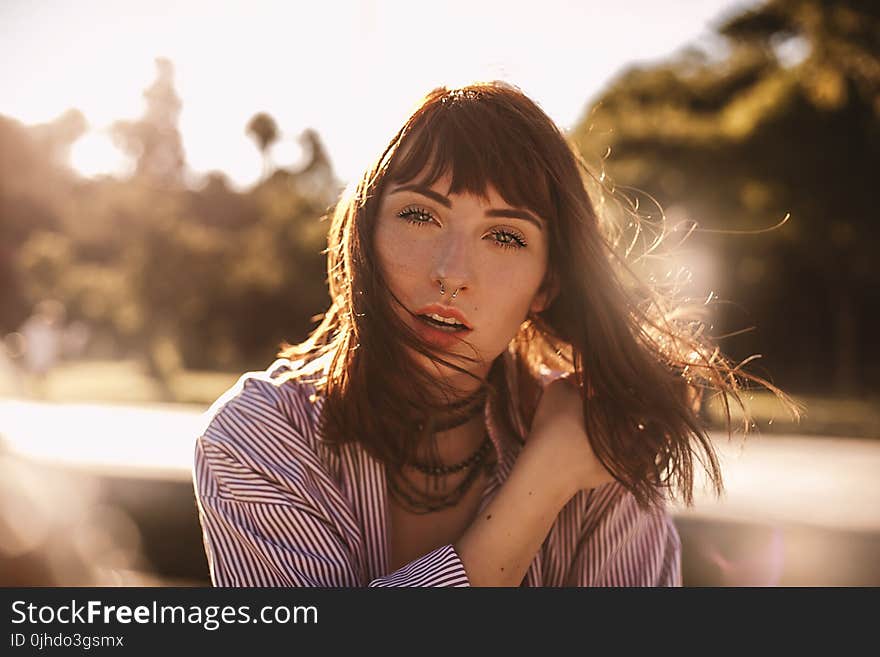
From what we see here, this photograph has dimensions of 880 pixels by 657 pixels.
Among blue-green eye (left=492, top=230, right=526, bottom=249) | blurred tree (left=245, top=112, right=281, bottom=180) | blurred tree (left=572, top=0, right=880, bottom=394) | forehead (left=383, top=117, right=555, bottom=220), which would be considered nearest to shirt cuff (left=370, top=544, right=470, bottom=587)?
blue-green eye (left=492, top=230, right=526, bottom=249)

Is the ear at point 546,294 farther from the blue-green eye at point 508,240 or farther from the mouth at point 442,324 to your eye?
the mouth at point 442,324

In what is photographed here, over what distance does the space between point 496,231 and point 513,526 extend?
0.69 meters

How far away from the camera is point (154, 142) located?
24.8 metres

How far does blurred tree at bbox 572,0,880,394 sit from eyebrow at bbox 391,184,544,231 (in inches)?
703

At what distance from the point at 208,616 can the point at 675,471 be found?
1209 millimetres

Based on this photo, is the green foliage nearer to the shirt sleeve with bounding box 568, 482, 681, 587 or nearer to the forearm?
the shirt sleeve with bounding box 568, 482, 681, 587

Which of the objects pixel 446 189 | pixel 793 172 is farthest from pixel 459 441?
pixel 793 172

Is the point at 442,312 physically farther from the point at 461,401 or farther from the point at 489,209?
the point at 461,401

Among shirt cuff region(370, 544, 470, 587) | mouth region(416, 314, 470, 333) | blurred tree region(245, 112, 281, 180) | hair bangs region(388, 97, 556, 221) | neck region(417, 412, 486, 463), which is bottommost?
shirt cuff region(370, 544, 470, 587)

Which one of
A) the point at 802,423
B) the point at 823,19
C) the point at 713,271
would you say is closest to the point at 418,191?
the point at 802,423

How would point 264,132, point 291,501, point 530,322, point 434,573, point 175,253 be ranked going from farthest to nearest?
point 264,132 → point 175,253 → point 530,322 → point 291,501 → point 434,573

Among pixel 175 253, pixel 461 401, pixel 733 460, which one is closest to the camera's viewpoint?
pixel 461 401

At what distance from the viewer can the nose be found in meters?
2.00

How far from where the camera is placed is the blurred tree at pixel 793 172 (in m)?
18.2
